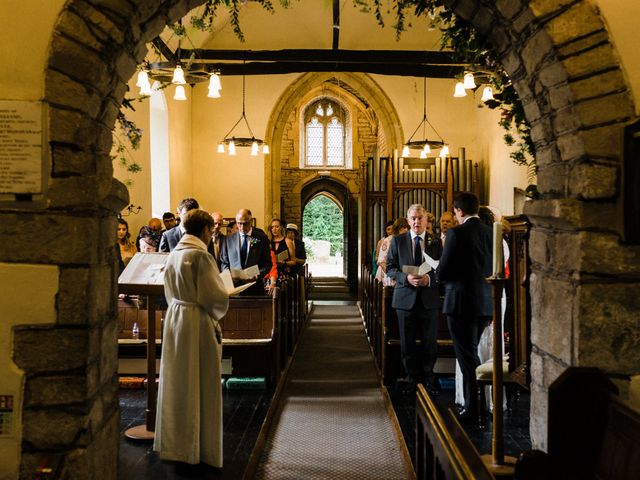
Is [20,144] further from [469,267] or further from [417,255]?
[417,255]

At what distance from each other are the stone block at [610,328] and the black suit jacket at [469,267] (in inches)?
64.6

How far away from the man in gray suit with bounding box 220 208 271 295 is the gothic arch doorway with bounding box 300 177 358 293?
6.88 m

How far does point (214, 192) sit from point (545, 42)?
940 centimetres

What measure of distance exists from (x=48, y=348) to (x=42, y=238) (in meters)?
0.44

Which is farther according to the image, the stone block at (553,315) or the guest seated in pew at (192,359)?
the guest seated in pew at (192,359)

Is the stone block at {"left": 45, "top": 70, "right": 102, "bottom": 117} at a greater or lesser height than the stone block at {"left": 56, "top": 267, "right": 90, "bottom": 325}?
greater

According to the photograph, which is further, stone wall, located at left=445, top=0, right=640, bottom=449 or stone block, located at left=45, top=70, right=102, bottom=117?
stone wall, located at left=445, top=0, right=640, bottom=449

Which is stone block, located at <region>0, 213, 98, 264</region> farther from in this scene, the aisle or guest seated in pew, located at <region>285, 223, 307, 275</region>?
guest seated in pew, located at <region>285, 223, 307, 275</region>

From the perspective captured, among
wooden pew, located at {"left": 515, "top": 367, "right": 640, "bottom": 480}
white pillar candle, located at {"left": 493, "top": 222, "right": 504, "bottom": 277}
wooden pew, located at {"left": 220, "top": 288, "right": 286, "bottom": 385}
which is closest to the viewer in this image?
wooden pew, located at {"left": 515, "top": 367, "right": 640, "bottom": 480}

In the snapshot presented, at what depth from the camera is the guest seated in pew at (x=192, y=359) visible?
318cm

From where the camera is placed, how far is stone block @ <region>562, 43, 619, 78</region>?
7.87ft

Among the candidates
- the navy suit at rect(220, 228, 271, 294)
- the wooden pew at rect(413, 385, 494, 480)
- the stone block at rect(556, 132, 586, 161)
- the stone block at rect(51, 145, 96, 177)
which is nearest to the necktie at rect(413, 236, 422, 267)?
the navy suit at rect(220, 228, 271, 294)

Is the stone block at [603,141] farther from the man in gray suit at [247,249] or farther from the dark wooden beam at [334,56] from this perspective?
the dark wooden beam at [334,56]

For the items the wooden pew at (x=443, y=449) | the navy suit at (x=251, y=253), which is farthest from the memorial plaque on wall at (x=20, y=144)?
the navy suit at (x=251, y=253)
